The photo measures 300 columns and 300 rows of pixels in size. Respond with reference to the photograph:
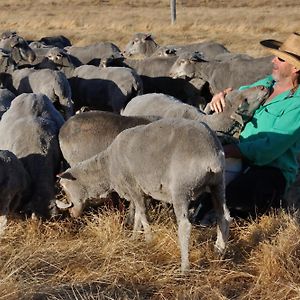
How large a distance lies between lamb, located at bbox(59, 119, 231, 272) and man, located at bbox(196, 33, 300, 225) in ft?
3.18

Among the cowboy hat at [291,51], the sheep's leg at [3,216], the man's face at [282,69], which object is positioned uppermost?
the cowboy hat at [291,51]

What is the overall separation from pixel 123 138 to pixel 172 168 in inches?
30.5

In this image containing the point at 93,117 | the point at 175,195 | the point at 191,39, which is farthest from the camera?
the point at 191,39

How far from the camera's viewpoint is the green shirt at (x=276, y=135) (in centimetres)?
611

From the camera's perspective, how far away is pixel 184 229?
4934 mm

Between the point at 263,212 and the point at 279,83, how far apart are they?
1.27 meters

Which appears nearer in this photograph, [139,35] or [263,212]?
[263,212]

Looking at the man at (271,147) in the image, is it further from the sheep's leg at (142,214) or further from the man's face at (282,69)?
the sheep's leg at (142,214)

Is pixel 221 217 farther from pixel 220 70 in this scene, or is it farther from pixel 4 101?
pixel 220 70

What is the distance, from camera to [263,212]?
6.36 meters

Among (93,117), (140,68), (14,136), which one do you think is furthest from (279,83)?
(140,68)

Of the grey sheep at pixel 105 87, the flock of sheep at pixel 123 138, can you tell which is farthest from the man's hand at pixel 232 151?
the grey sheep at pixel 105 87

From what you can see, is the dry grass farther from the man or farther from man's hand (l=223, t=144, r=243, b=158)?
man's hand (l=223, t=144, r=243, b=158)

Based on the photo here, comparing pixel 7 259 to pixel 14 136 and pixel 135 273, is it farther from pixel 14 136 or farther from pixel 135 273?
pixel 14 136
